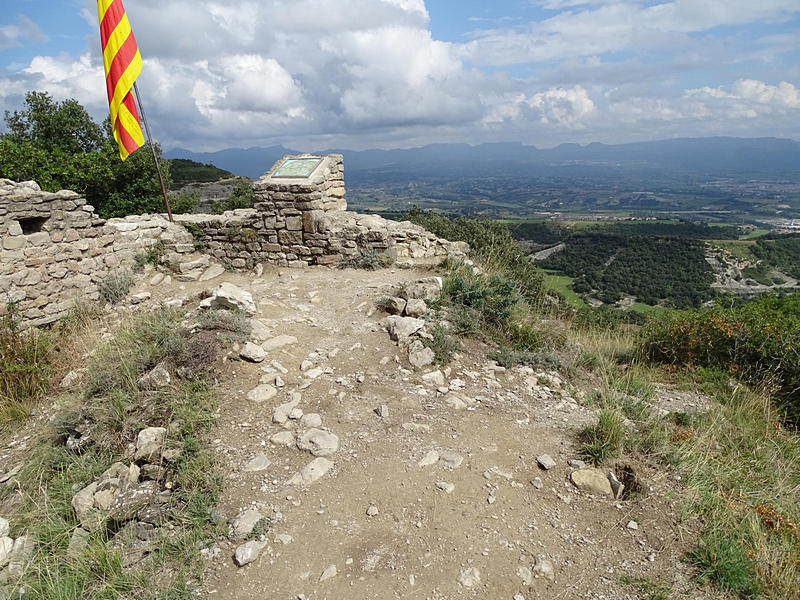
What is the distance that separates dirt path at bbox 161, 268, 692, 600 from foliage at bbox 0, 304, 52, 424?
104 inches

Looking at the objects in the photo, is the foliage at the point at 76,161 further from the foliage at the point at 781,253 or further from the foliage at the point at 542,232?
the foliage at the point at 781,253

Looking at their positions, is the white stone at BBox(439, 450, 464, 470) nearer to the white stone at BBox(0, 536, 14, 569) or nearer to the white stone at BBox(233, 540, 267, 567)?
the white stone at BBox(233, 540, 267, 567)

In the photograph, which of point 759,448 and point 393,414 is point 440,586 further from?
point 759,448

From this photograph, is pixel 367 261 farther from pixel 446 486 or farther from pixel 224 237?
pixel 446 486

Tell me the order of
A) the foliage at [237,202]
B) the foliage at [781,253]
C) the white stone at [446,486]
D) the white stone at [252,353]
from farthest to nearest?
1. the foliage at [781,253]
2. the foliage at [237,202]
3. the white stone at [252,353]
4. the white stone at [446,486]

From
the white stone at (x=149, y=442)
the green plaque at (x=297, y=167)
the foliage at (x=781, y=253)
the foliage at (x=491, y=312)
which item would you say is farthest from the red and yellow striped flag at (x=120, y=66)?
the foliage at (x=781, y=253)

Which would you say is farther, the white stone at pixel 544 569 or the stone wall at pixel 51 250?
the stone wall at pixel 51 250

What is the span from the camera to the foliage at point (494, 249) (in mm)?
8914

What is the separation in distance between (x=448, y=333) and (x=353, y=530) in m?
2.81

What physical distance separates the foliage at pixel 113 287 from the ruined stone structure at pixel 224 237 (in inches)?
4.3

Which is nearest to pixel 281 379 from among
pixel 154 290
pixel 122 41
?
pixel 154 290

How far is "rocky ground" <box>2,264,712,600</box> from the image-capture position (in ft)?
9.10

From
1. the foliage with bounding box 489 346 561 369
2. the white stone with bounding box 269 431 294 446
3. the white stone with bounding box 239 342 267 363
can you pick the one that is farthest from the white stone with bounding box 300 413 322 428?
the foliage with bounding box 489 346 561 369

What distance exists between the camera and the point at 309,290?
7191mm
